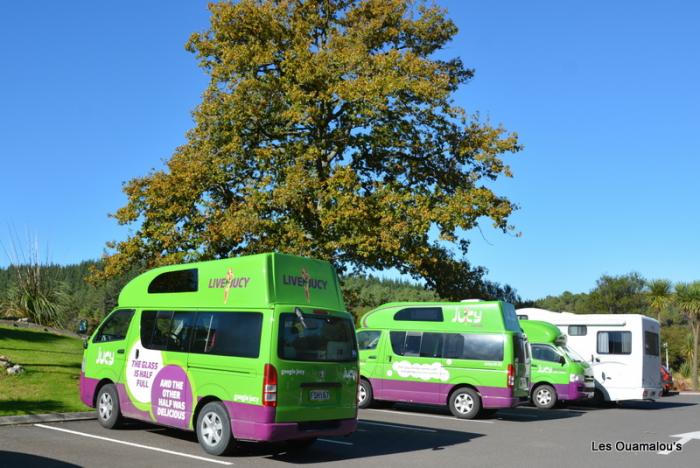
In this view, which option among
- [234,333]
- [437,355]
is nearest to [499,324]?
[437,355]

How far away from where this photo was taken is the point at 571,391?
19.2m

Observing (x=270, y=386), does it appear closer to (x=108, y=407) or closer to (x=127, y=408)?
(x=127, y=408)

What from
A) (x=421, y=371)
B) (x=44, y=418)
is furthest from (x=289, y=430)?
(x=421, y=371)

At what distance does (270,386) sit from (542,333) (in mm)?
13397

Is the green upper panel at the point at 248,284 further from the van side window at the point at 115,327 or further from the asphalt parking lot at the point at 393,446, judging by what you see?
the asphalt parking lot at the point at 393,446

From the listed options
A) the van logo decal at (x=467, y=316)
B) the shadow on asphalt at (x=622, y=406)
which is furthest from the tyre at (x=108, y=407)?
the shadow on asphalt at (x=622, y=406)

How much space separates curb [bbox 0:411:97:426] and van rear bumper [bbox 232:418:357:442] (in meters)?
4.47

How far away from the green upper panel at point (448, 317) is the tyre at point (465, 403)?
143 cm

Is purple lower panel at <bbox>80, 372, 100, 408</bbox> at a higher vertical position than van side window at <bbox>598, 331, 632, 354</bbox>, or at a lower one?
lower

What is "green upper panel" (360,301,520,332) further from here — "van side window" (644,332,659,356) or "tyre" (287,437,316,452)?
"van side window" (644,332,659,356)

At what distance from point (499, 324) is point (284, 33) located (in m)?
13.9

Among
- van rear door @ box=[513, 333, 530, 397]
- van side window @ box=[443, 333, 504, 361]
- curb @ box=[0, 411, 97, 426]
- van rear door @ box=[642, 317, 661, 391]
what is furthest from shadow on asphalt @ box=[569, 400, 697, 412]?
curb @ box=[0, 411, 97, 426]

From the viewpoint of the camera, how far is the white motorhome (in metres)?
20.8

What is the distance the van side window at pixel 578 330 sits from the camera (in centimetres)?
2223
